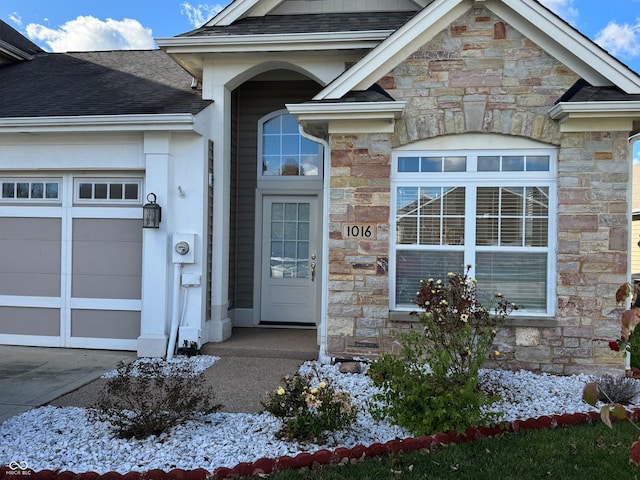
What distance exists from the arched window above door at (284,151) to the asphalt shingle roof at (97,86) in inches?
50.2

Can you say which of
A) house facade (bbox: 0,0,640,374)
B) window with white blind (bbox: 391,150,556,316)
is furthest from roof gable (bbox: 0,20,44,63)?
window with white blind (bbox: 391,150,556,316)

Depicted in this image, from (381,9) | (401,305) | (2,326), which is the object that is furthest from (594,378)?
(2,326)

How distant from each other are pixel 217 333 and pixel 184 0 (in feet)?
32.3

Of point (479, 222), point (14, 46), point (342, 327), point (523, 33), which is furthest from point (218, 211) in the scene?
point (14, 46)

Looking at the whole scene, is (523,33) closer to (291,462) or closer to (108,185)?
(291,462)

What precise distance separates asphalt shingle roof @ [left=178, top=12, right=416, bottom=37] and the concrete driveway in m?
4.47

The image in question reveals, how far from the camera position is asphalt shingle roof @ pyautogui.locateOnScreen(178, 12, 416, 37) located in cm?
693

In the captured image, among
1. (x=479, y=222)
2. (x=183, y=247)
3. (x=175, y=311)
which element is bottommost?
(x=175, y=311)

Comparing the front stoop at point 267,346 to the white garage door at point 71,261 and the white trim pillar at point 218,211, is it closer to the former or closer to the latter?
the white trim pillar at point 218,211

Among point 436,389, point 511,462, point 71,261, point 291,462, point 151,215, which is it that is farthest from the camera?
point 71,261

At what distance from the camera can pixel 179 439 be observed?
3.90m

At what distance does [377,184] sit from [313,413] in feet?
9.81

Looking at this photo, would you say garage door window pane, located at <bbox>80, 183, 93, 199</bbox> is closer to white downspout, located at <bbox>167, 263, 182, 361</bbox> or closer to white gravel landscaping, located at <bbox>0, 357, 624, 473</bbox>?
white downspout, located at <bbox>167, 263, 182, 361</bbox>

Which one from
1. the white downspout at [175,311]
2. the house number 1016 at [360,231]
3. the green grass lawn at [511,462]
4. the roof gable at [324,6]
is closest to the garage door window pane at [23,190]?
the white downspout at [175,311]
